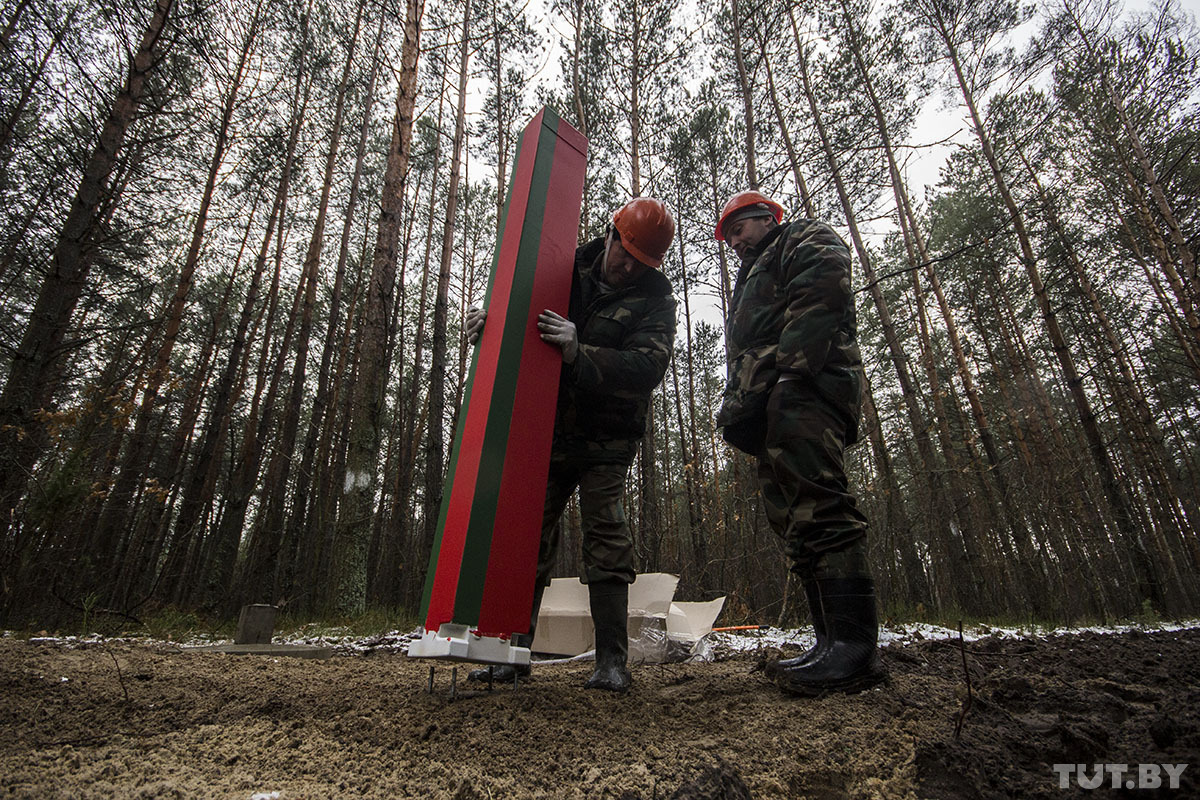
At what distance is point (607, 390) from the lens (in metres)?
2.00

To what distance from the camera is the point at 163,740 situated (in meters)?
1.17

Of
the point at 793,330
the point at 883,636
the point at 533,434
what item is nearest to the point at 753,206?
the point at 793,330

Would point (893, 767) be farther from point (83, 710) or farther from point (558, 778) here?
point (83, 710)

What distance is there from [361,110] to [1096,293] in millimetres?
16967

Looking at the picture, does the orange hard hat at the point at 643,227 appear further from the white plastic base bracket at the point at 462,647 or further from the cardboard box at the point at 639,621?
the cardboard box at the point at 639,621

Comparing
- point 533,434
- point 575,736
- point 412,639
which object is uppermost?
point 533,434

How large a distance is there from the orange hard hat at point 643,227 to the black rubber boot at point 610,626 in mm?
1277

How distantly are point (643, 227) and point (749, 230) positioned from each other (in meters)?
0.64

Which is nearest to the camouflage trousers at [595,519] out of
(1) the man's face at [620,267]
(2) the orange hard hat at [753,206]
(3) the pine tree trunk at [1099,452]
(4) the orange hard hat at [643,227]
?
(1) the man's face at [620,267]

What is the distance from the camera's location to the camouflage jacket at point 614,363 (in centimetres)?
200

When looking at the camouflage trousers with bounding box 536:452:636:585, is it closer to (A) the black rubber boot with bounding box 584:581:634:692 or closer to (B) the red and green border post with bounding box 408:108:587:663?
(A) the black rubber boot with bounding box 584:581:634:692

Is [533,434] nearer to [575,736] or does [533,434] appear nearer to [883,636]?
[575,736]

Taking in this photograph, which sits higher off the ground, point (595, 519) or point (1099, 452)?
point (1099, 452)

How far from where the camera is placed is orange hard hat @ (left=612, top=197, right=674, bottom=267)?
6.77 ft
